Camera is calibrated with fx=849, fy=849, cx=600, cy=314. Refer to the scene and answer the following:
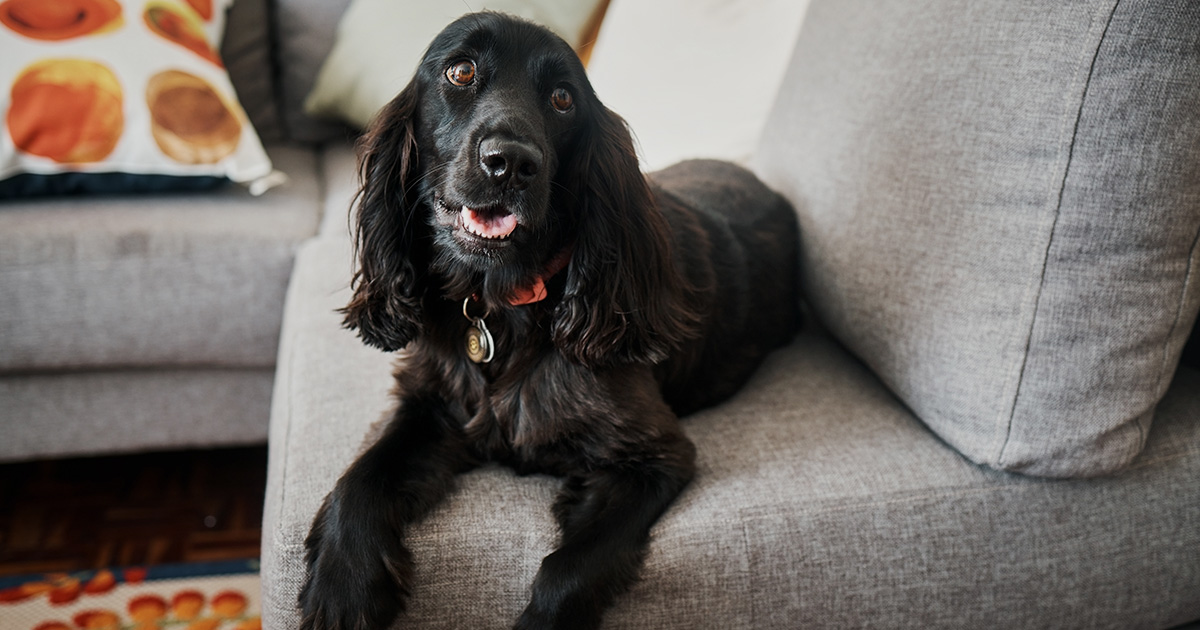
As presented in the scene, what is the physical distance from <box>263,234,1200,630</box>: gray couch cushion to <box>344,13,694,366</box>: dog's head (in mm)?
233

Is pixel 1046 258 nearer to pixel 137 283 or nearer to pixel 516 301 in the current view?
pixel 516 301

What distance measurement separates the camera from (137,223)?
76.1 inches

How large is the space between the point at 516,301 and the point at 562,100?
30cm

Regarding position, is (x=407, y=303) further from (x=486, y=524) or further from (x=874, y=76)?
(x=874, y=76)

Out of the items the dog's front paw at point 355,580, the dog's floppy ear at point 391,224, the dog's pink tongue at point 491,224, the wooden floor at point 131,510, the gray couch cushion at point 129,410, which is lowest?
the wooden floor at point 131,510

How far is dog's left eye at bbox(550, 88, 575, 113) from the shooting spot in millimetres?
1225

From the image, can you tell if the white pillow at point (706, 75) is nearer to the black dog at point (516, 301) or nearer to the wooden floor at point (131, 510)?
the black dog at point (516, 301)

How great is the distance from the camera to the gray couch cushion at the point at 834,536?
1143mm

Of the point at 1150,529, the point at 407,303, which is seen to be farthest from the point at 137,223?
the point at 1150,529

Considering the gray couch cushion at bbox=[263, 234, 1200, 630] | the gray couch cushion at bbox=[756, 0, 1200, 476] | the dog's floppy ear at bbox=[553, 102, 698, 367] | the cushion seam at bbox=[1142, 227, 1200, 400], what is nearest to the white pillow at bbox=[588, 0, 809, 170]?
the gray couch cushion at bbox=[756, 0, 1200, 476]

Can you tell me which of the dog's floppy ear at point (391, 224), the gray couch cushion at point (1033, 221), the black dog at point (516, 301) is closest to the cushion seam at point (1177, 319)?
the gray couch cushion at point (1033, 221)

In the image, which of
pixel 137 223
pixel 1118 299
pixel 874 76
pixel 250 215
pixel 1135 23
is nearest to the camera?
pixel 1135 23

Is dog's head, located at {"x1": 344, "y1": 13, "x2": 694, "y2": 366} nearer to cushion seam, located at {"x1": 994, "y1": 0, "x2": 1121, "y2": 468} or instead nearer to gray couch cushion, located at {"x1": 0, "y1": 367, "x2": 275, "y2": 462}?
cushion seam, located at {"x1": 994, "y1": 0, "x2": 1121, "y2": 468}

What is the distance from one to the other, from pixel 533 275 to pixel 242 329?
1002mm
